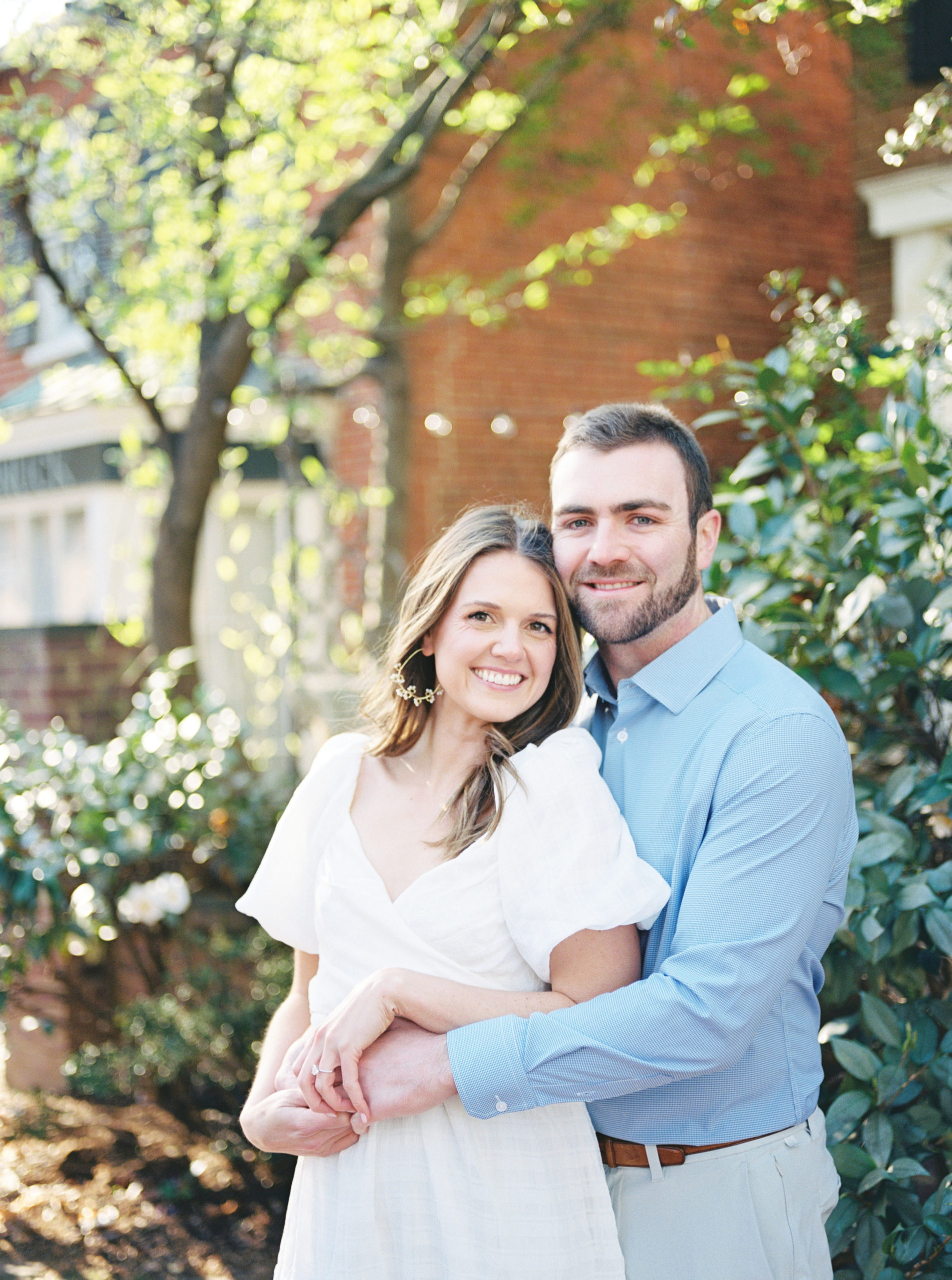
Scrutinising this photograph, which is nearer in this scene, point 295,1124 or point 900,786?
point 295,1124

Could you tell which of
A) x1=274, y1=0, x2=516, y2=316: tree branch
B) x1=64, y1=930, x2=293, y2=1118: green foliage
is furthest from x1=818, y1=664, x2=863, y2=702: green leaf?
x1=274, y1=0, x2=516, y2=316: tree branch

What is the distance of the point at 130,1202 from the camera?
13.2 feet

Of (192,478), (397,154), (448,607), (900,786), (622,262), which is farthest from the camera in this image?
(622,262)

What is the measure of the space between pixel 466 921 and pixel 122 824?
251 cm

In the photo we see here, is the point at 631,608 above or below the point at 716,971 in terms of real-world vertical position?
above

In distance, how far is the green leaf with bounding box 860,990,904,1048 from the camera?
2.43m

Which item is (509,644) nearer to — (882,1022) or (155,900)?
(882,1022)

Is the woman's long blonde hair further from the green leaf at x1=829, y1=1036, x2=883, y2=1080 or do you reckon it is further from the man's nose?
the green leaf at x1=829, y1=1036, x2=883, y2=1080

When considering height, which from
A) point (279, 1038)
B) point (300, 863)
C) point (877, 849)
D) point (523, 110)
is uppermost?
point (523, 110)

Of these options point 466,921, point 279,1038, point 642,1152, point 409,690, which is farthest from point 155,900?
point 642,1152

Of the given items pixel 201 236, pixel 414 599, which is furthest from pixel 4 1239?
pixel 201 236

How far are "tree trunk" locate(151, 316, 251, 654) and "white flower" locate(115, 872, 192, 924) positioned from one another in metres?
1.26

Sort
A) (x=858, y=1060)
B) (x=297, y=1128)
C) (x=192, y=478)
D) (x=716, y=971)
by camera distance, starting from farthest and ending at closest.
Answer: (x=192, y=478), (x=858, y=1060), (x=297, y=1128), (x=716, y=971)

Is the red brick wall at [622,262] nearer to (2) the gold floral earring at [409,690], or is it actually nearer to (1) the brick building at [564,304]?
(1) the brick building at [564,304]
